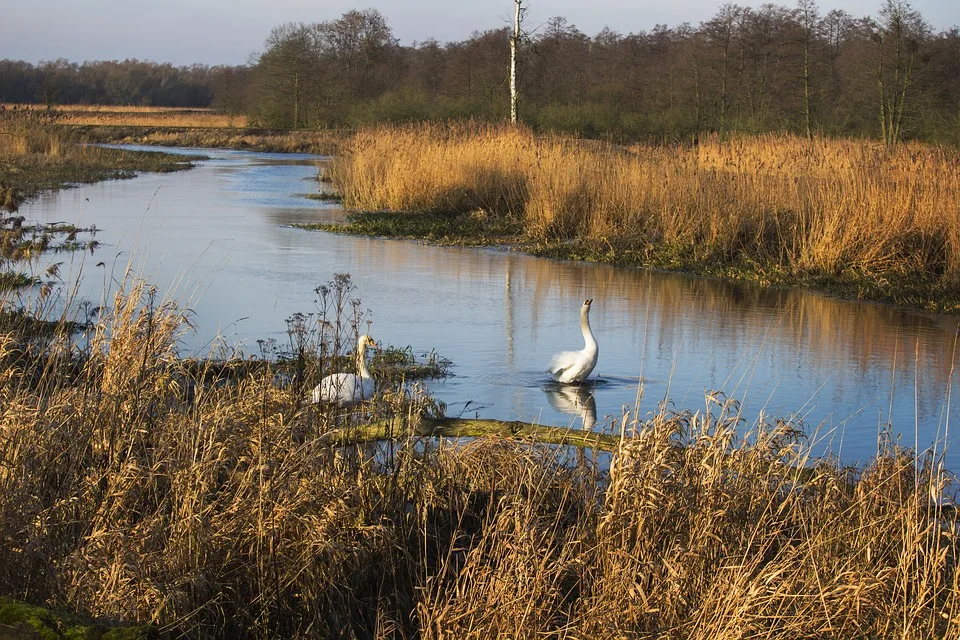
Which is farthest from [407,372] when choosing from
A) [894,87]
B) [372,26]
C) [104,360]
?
A: [372,26]

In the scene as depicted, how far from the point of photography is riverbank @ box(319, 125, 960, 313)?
14.1 meters

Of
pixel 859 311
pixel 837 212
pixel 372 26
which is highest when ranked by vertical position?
pixel 372 26

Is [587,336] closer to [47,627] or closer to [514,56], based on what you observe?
[47,627]

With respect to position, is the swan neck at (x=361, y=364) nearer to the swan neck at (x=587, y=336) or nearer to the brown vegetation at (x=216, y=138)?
the swan neck at (x=587, y=336)

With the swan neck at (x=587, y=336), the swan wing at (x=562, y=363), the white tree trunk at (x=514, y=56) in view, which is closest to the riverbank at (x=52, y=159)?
the white tree trunk at (x=514, y=56)

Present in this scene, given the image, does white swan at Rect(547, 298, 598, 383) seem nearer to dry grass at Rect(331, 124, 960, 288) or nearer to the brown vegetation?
dry grass at Rect(331, 124, 960, 288)

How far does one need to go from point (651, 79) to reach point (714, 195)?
3413 centimetres

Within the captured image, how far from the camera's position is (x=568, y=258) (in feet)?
Result: 55.1

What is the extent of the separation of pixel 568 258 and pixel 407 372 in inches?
335

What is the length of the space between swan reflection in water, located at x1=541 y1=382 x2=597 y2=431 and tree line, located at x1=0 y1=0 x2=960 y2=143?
20.6 meters

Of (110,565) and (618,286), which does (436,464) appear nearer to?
(110,565)

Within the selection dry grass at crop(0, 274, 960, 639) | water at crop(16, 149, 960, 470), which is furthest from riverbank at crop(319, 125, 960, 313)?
dry grass at crop(0, 274, 960, 639)

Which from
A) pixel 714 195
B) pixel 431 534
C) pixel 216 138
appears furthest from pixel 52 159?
pixel 431 534

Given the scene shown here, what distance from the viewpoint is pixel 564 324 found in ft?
37.9
